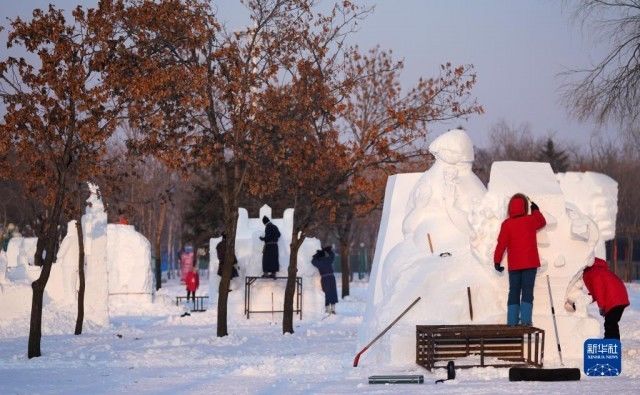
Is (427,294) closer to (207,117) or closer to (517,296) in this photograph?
(517,296)

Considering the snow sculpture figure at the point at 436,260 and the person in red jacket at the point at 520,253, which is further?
the snow sculpture figure at the point at 436,260

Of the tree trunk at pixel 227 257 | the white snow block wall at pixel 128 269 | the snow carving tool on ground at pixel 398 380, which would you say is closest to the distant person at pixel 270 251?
the tree trunk at pixel 227 257

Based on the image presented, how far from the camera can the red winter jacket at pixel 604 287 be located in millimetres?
15539

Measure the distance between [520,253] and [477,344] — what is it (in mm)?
1274

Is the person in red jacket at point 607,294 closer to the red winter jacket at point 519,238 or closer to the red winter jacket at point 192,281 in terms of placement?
the red winter jacket at point 519,238

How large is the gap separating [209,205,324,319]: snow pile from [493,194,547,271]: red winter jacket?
20.5 m

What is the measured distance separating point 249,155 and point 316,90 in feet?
7.94

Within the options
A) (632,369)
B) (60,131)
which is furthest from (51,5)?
(632,369)

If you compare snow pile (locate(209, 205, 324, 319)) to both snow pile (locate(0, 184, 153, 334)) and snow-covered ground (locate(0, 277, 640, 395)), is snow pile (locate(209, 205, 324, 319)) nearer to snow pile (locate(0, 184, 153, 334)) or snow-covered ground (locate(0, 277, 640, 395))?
snow-covered ground (locate(0, 277, 640, 395))

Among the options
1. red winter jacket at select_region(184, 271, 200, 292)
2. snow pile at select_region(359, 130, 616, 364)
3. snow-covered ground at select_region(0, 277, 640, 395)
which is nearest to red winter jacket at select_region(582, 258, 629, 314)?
snow pile at select_region(359, 130, 616, 364)

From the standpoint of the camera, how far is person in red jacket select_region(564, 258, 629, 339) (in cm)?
1554

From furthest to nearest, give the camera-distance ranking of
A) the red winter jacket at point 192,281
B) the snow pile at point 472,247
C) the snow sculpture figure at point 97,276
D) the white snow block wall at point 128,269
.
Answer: the red winter jacket at point 192,281 < the white snow block wall at point 128,269 < the snow sculpture figure at point 97,276 < the snow pile at point 472,247

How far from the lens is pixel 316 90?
26.4 m

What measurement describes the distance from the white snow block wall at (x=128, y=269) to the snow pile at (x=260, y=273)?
6.48 metres
